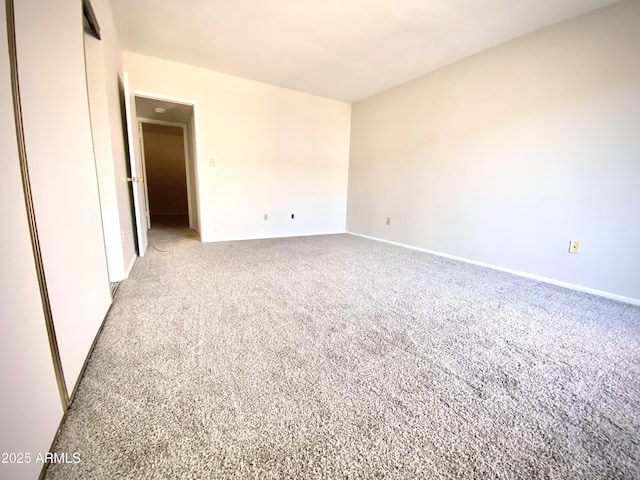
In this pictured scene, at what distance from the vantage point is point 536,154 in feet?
8.52

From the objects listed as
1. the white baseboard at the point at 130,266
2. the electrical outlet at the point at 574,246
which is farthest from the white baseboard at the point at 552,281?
the white baseboard at the point at 130,266

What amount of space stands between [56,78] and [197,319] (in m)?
1.37

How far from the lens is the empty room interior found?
0.85m

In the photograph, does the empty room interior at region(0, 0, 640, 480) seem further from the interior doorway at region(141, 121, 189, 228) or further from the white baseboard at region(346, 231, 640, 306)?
the interior doorway at region(141, 121, 189, 228)

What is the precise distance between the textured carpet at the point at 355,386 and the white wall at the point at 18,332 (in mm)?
143

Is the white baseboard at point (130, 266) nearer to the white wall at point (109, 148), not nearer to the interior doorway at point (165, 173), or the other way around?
the white wall at point (109, 148)

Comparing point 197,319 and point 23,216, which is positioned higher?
point 23,216

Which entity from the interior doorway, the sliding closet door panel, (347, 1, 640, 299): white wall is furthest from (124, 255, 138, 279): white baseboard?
the interior doorway

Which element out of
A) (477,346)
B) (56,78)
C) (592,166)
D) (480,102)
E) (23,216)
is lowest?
(477,346)

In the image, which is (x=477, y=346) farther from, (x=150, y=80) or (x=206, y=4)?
(x=150, y=80)

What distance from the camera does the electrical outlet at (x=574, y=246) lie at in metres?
2.39

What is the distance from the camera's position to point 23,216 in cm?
80

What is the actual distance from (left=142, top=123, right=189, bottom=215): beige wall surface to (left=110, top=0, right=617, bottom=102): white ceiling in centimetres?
435

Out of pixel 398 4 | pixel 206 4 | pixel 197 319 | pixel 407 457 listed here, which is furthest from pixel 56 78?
pixel 398 4
